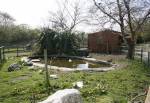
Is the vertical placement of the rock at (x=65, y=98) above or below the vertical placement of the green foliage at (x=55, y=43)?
below

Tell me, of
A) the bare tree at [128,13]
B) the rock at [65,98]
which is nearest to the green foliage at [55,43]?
the bare tree at [128,13]

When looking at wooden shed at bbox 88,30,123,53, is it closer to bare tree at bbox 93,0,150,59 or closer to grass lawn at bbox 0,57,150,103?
bare tree at bbox 93,0,150,59

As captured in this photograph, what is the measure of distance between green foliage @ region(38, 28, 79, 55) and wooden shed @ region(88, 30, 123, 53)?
5.20 meters

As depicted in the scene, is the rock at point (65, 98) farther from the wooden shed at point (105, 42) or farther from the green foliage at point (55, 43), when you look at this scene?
the wooden shed at point (105, 42)

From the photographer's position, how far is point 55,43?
28016 millimetres

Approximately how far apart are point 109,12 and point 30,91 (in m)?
16.1

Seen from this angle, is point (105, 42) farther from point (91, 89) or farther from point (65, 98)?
point (65, 98)

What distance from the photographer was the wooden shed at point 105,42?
32594mm

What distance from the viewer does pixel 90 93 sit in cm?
969

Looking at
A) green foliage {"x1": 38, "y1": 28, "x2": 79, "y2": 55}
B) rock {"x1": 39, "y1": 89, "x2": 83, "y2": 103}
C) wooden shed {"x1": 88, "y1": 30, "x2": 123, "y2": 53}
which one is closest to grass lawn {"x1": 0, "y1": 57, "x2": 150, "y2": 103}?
rock {"x1": 39, "y1": 89, "x2": 83, "y2": 103}

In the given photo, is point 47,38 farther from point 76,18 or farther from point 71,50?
point 76,18

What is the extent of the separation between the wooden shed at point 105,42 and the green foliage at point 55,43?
17.1ft

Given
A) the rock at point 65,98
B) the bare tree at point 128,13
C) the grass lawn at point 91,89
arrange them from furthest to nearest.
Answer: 1. the bare tree at point 128,13
2. the grass lawn at point 91,89
3. the rock at point 65,98

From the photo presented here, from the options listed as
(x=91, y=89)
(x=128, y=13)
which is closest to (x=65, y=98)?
(x=91, y=89)
